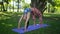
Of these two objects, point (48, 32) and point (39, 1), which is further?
point (39, 1)

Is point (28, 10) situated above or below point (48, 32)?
above

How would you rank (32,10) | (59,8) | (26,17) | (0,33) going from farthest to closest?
(59,8)
(32,10)
(26,17)
(0,33)

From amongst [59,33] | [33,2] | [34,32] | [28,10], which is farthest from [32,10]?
[33,2]

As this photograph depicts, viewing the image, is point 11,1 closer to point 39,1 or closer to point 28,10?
point 39,1

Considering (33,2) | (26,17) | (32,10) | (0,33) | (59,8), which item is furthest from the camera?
(59,8)

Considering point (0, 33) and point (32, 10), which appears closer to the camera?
point (0, 33)

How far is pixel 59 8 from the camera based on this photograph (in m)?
27.1

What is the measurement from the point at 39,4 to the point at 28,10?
5.48 metres

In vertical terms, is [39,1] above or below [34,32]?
above

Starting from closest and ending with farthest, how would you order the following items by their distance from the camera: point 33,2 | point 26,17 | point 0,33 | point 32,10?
1. point 0,33
2. point 26,17
3. point 32,10
4. point 33,2

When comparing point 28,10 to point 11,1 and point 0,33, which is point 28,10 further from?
point 11,1

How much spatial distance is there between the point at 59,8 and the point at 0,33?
71.8 feet

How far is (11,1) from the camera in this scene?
27.8 meters

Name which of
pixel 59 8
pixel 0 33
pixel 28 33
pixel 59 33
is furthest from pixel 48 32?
pixel 59 8
